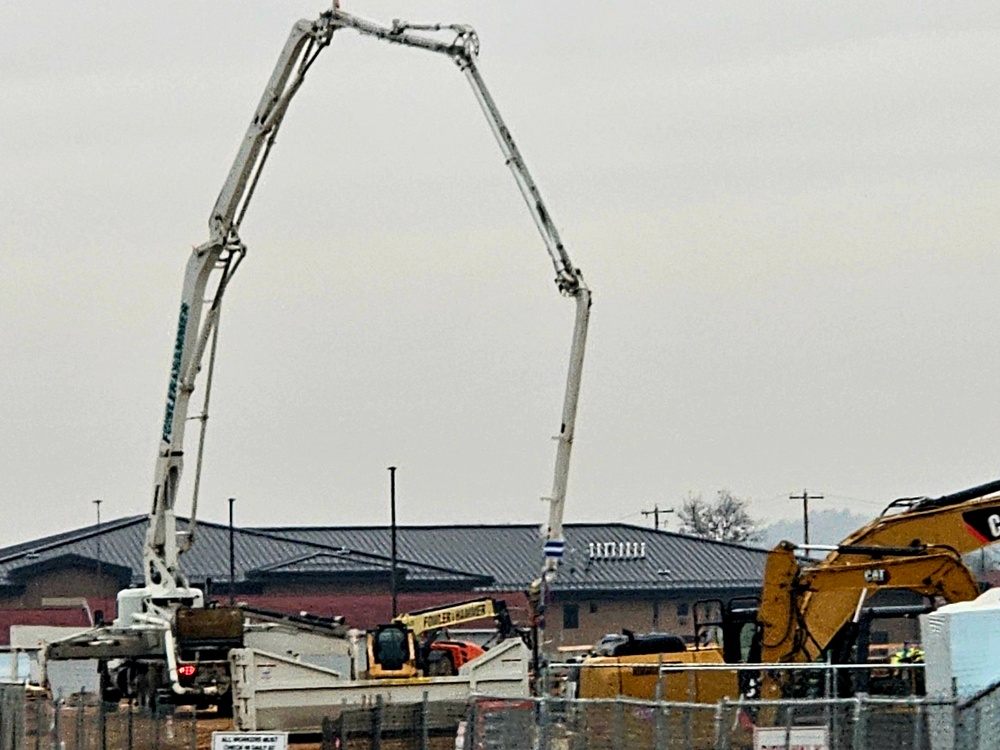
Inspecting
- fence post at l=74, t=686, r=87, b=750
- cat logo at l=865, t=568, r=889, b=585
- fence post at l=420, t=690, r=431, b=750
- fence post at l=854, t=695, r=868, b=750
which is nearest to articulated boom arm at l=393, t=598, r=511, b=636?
cat logo at l=865, t=568, r=889, b=585

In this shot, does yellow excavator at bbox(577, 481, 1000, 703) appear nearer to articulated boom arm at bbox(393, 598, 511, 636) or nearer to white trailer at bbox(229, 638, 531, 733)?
white trailer at bbox(229, 638, 531, 733)

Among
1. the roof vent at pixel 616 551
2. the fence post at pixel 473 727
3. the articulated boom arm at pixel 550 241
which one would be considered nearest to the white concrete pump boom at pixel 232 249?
the articulated boom arm at pixel 550 241

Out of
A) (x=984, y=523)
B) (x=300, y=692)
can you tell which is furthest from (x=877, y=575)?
(x=300, y=692)

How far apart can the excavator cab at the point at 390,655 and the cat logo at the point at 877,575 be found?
32.3 feet

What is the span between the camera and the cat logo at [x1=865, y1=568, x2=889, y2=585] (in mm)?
32250

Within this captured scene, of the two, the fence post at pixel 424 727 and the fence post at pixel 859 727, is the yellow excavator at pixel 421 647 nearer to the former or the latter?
the fence post at pixel 424 727

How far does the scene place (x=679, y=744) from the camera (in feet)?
83.5

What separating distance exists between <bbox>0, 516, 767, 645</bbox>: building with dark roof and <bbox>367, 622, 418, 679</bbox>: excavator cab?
58.0 meters

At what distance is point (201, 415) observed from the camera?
Answer: 4122 cm

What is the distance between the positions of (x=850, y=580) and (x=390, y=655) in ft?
32.5

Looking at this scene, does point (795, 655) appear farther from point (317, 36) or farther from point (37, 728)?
point (317, 36)

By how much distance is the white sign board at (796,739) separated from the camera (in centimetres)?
2066

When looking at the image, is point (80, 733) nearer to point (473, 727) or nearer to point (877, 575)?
point (473, 727)

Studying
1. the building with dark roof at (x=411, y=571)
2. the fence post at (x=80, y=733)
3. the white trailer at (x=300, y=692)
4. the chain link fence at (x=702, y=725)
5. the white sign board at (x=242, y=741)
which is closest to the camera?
the chain link fence at (x=702, y=725)
